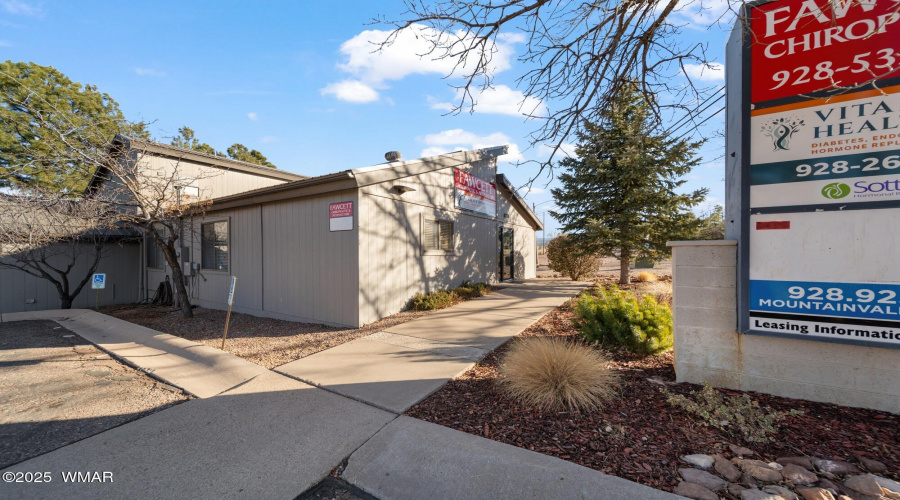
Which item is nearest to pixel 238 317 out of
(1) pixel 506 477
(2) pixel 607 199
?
(1) pixel 506 477

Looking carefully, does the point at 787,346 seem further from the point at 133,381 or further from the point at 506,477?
the point at 133,381

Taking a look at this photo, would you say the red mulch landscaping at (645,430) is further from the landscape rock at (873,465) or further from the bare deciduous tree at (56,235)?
the bare deciduous tree at (56,235)

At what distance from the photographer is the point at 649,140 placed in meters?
4.12

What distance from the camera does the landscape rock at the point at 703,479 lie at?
2229 millimetres

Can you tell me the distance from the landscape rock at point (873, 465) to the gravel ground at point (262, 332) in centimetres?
586

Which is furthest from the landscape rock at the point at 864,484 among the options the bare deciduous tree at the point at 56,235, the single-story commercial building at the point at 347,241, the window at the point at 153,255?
the window at the point at 153,255

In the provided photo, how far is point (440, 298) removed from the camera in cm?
891

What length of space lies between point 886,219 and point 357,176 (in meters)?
6.78

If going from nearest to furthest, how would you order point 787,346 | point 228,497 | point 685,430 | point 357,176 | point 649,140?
point 228,497, point 685,430, point 787,346, point 649,140, point 357,176

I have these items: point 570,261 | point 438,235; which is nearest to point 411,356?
point 438,235

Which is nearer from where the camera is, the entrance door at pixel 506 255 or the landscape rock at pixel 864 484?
the landscape rock at pixel 864 484

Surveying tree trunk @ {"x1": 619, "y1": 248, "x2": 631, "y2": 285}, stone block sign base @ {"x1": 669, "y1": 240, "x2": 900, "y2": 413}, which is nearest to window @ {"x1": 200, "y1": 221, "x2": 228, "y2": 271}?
stone block sign base @ {"x1": 669, "y1": 240, "x2": 900, "y2": 413}

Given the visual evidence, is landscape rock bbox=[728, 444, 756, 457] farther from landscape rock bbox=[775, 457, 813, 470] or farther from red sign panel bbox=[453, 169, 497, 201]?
red sign panel bbox=[453, 169, 497, 201]

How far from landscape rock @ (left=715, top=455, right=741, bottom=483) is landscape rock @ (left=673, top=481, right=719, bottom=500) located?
0.25 m
